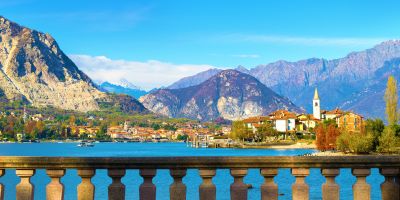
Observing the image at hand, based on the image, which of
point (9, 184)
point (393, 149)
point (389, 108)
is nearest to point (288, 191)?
point (9, 184)

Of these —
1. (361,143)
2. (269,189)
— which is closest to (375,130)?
(361,143)

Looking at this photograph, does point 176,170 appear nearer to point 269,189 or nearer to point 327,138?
point 269,189

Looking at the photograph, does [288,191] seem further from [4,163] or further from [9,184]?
[4,163]

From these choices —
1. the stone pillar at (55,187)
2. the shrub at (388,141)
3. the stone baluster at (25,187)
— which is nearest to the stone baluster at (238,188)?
the stone pillar at (55,187)

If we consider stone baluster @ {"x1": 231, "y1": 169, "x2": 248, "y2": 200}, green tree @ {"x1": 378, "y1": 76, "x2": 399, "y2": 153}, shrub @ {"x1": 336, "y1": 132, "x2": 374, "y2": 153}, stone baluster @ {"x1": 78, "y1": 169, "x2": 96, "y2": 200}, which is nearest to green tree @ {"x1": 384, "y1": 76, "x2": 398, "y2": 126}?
green tree @ {"x1": 378, "y1": 76, "x2": 399, "y2": 153}

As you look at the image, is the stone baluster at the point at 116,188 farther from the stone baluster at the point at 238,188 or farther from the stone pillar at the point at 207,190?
the stone baluster at the point at 238,188

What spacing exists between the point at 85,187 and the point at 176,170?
1.50 meters

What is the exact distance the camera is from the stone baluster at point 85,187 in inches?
369

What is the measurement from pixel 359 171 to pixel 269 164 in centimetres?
153

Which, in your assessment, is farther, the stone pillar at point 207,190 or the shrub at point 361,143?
the shrub at point 361,143

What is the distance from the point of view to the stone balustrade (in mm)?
9367

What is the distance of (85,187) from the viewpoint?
9422 mm

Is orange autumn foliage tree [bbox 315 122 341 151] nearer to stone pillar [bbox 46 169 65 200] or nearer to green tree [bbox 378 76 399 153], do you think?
green tree [bbox 378 76 399 153]

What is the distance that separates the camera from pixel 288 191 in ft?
221
